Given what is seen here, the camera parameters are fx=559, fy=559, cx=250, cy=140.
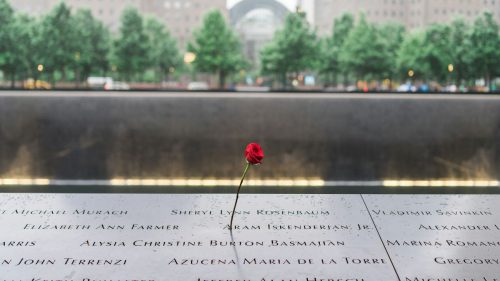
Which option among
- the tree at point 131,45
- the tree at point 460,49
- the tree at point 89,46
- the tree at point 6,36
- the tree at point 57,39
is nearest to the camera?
the tree at point 6,36

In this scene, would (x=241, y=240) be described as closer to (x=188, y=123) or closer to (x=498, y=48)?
(x=188, y=123)

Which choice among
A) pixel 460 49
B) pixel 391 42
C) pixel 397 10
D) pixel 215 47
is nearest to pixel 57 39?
pixel 215 47

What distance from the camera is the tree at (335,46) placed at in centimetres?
4206

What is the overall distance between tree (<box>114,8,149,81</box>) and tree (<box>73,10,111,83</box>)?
3.43 ft

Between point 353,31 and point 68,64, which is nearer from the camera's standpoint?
point 68,64

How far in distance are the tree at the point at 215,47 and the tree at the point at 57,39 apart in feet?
31.3

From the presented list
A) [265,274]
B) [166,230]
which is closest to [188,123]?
[166,230]

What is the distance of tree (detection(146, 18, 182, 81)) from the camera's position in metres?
42.8

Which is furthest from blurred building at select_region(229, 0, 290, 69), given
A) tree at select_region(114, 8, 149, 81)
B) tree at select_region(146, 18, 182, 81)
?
tree at select_region(114, 8, 149, 81)

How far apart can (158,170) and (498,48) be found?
2814 centimetres

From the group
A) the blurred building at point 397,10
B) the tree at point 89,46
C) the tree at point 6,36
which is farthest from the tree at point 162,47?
the blurred building at point 397,10

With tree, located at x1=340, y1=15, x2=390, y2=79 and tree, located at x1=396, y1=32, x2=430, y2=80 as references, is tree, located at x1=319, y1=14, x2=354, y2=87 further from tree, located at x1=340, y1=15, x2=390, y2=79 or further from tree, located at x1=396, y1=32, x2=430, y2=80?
tree, located at x1=396, y1=32, x2=430, y2=80

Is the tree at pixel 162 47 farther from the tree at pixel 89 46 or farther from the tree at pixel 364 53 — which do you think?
the tree at pixel 364 53

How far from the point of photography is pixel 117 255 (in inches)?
115
